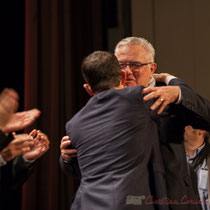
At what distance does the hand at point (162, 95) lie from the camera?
1423 millimetres

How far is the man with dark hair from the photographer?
137 centimetres

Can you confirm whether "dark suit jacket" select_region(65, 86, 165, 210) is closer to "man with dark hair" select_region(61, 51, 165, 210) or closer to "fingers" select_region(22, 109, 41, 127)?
"man with dark hair" select_region(61, 51, 165, 210)

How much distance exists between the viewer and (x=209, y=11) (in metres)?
3.52

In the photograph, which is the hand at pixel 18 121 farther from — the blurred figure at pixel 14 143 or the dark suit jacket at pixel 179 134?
the dark suit jacket at pixel 179 134

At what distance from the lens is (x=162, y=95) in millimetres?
1449

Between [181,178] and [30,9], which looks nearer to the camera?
[181,178]

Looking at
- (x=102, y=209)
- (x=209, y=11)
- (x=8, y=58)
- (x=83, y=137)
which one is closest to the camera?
(x=102, y=209)

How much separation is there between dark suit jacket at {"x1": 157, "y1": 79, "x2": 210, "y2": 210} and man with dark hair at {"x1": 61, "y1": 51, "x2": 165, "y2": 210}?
10cm

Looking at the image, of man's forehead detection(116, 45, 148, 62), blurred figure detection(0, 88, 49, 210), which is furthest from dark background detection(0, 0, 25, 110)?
man's forehead detection(116, 45, 148, 62)

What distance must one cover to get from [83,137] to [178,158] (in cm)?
44

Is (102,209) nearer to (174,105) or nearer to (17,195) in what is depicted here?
(174,105)

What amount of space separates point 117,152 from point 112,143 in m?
0.04

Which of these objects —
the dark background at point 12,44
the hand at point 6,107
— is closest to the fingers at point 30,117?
the hand at point 6,107

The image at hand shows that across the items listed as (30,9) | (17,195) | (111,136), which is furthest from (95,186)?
(30,9)
